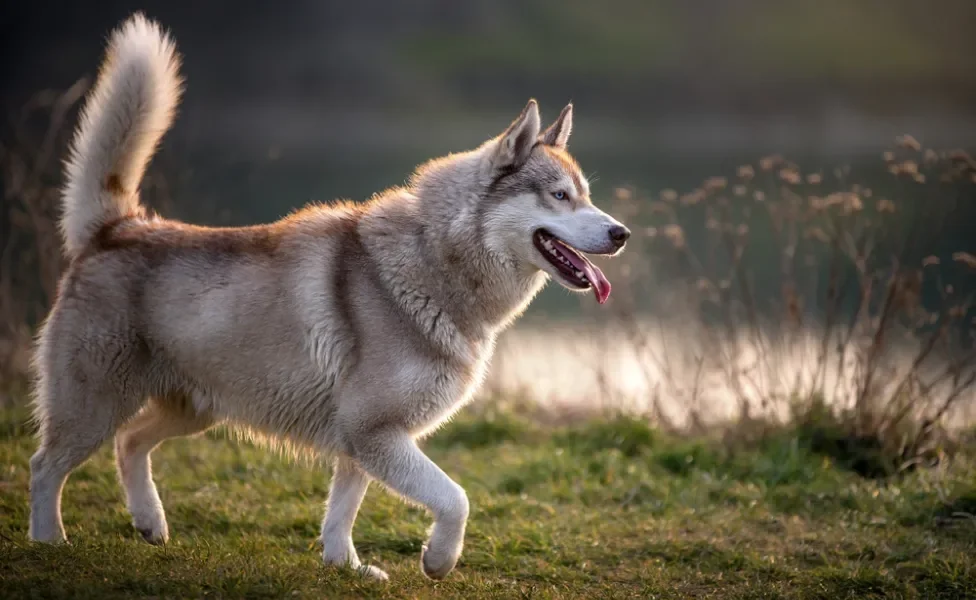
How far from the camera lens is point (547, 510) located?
20.9 feet

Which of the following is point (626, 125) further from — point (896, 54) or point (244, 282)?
point (244, 282)

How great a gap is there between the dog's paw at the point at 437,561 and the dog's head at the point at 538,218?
144cm

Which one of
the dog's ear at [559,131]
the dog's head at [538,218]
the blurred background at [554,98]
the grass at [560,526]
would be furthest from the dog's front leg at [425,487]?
the blurred background at [554,98]

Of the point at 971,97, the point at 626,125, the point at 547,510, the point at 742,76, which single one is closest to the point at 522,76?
the point at 742,76

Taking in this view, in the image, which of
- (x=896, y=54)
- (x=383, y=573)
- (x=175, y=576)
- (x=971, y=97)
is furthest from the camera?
(x=896, y=54)

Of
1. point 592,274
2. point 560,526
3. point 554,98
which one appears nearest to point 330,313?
point 592,274

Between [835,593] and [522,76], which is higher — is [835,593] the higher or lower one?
the lower one

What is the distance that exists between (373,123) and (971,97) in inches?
1063

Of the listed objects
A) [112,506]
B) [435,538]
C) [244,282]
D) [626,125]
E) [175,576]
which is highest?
[626,125]

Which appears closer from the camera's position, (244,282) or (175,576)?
(175,576)

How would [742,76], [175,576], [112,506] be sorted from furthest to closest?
[742,76]
[112,506]
[175,576]

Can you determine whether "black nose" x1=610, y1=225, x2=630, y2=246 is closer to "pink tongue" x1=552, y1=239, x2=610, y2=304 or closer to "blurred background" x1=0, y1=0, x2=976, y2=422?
"pink tongue" x1=552, y1=239, x2=610, y2=304

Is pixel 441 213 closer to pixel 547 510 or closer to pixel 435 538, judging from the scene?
pixel 435 538

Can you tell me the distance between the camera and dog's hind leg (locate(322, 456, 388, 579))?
523 cm
